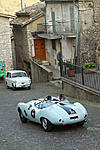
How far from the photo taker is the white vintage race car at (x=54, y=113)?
8.21m

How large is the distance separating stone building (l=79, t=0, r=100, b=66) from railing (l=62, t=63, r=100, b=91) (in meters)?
8.91

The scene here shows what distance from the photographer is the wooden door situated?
29.6 metres

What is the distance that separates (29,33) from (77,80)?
1405cm

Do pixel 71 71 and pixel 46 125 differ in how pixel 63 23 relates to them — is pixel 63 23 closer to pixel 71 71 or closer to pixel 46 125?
pixel 71 71

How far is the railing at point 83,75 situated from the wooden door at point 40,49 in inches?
462

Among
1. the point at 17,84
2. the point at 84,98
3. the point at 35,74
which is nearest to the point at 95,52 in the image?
the point at 35,74

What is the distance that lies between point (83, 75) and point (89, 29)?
12.4 metres

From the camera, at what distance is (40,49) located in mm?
29797

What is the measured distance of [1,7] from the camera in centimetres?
6234

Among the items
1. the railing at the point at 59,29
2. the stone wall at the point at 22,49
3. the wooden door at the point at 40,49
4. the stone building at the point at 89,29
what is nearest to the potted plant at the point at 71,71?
the stone building at the point at 89,29

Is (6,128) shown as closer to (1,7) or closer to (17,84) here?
(17,84)

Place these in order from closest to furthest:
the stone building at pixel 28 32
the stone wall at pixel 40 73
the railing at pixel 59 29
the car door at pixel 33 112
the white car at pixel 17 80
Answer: the car door at pixel 33 112
the white car at pixel 17 80
the stone wall at pixel 40 73
the railing at pixel 59 29
the stone building at pixel 28 32

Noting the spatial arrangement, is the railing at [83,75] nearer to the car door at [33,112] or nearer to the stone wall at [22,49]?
the car door at [33,112]

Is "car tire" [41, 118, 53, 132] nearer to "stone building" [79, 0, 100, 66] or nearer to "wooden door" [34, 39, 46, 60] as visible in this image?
"stone building" [79, 0, 100, 66]
